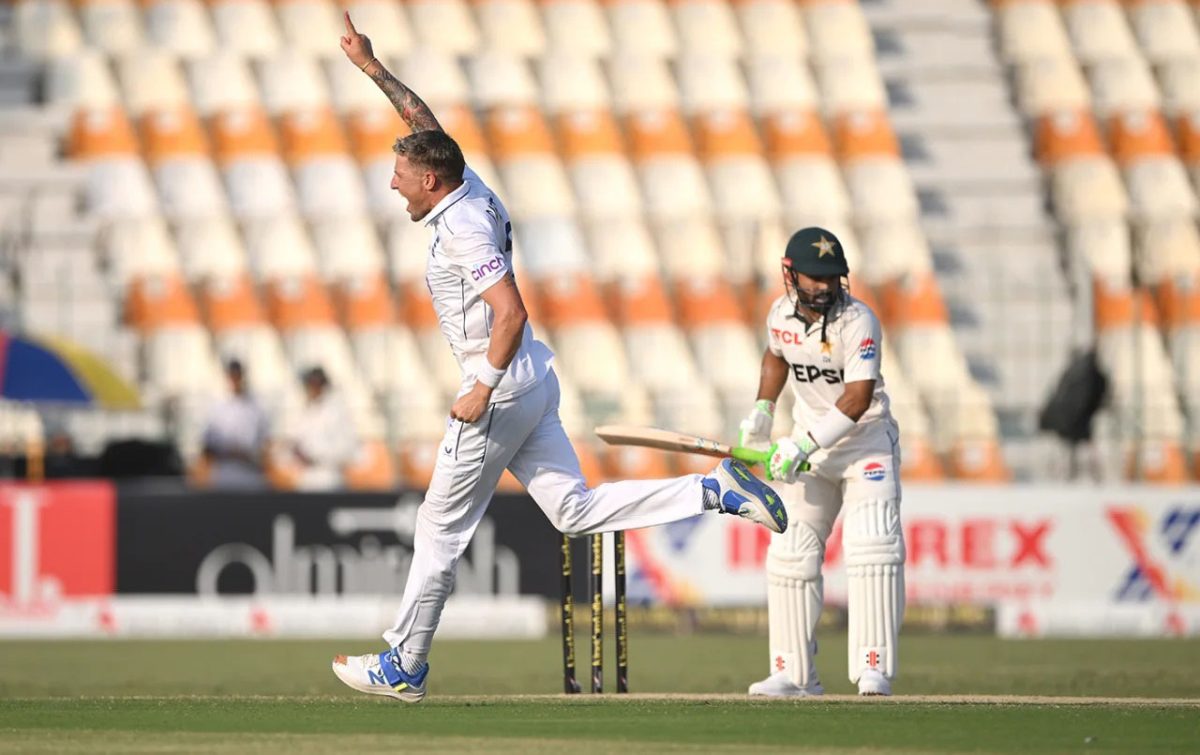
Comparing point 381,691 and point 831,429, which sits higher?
point 831,429

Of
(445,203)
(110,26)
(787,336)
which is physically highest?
(110,26)

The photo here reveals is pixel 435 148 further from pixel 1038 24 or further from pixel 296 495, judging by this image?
pixel 1038 24

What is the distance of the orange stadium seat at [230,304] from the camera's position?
17.4m

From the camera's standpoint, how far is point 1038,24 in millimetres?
21516

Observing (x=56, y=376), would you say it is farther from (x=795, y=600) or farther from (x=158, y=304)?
(x=795, y=600)

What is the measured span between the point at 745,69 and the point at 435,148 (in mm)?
13881

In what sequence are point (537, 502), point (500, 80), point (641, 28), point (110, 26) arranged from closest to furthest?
point (537, 502), point (110, 26), point (500, 80), point (641, 28)

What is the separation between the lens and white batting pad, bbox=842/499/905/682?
799 centimetres

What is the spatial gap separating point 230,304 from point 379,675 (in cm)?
1061

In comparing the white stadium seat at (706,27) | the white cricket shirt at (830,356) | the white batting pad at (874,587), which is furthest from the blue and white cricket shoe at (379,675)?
the white stadium seat at (706,27)

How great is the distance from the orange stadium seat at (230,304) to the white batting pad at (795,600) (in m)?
9.90

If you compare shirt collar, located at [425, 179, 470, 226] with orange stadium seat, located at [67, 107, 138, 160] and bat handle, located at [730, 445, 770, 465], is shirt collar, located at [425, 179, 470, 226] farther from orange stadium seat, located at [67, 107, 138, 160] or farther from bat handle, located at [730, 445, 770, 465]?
orange stadium seat, located at [67, 107, 138, 160]

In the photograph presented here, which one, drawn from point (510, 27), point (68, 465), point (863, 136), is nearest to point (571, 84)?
point (510, 27)

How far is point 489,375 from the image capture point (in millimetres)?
6859
